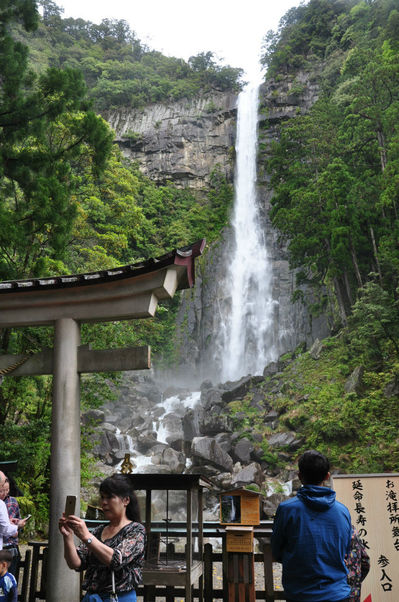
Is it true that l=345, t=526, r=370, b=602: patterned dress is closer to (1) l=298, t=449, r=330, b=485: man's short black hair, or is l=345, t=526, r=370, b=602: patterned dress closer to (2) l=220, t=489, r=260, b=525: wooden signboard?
(1) l=298, t=449, r=330, b=485: man's short black hair

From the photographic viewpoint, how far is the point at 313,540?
2217 millimetres

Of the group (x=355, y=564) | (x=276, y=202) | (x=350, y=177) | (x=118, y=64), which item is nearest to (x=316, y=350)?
(x=276, y=202)

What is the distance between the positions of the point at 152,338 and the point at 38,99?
1823 cm

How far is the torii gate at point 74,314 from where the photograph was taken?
4.87m

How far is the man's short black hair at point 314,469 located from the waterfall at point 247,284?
71.1ft

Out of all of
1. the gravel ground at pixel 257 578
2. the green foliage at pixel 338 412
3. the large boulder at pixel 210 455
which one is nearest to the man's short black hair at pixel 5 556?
the gravel ground at pixel 257 578

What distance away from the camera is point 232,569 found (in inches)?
165

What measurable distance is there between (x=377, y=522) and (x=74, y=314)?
11.4 ft

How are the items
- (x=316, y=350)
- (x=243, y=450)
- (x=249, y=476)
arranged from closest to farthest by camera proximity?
(x=249, y=476)
(x=243, y=450)
(x=316, y=350)

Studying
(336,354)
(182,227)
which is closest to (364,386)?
(336,354)

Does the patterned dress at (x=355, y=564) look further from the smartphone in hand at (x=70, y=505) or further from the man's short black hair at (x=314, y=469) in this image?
the smartphone in hand at (x=70, y=505)

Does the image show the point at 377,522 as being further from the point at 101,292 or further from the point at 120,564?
the point at 101,292

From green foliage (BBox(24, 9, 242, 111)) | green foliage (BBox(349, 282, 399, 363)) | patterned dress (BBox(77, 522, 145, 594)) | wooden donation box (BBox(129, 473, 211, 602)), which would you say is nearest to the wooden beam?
wooden donation box (BBox(129, 473, 211, 602))

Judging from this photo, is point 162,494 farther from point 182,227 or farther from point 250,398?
point 182,227
